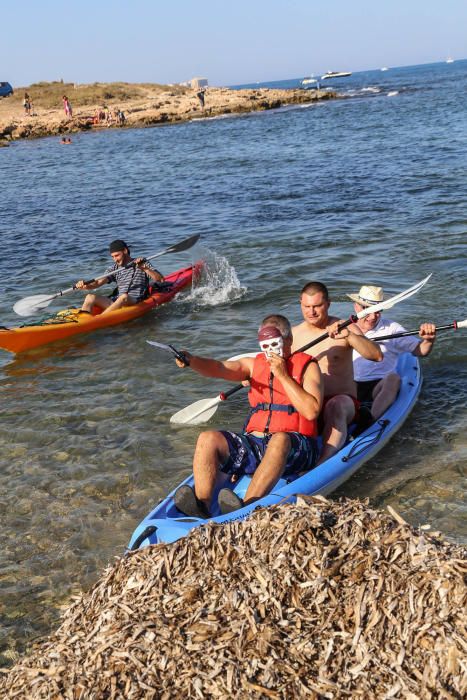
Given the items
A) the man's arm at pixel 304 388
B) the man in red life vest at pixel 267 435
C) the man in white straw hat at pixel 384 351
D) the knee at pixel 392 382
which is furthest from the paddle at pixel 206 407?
the man's arm at pixel 304 388

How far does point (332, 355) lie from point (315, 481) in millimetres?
1163

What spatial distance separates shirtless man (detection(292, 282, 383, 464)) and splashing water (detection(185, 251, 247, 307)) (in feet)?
17.9

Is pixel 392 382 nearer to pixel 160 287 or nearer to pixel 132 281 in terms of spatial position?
pixel 132 281

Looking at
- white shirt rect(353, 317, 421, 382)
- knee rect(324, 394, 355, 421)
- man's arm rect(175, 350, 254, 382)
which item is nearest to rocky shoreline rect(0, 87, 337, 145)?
white shirt rect(353, 317, 421, 382)

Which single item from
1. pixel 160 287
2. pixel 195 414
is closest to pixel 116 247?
pixel 160 287

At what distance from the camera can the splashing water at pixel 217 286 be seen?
1170 centimetres

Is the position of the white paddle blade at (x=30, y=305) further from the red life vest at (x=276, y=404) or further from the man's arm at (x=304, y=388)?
the man's arm at (x=304, y=388)

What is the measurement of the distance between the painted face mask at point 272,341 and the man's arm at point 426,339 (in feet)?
5.62

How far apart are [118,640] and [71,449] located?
157 inches

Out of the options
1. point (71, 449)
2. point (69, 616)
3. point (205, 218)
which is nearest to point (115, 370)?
point (71, 449)

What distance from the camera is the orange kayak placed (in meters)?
9.72

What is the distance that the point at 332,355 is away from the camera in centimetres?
604

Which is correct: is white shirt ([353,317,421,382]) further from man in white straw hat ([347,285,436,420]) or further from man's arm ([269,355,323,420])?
man's arm ([269,355,323,420])

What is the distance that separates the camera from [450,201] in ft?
54.2
